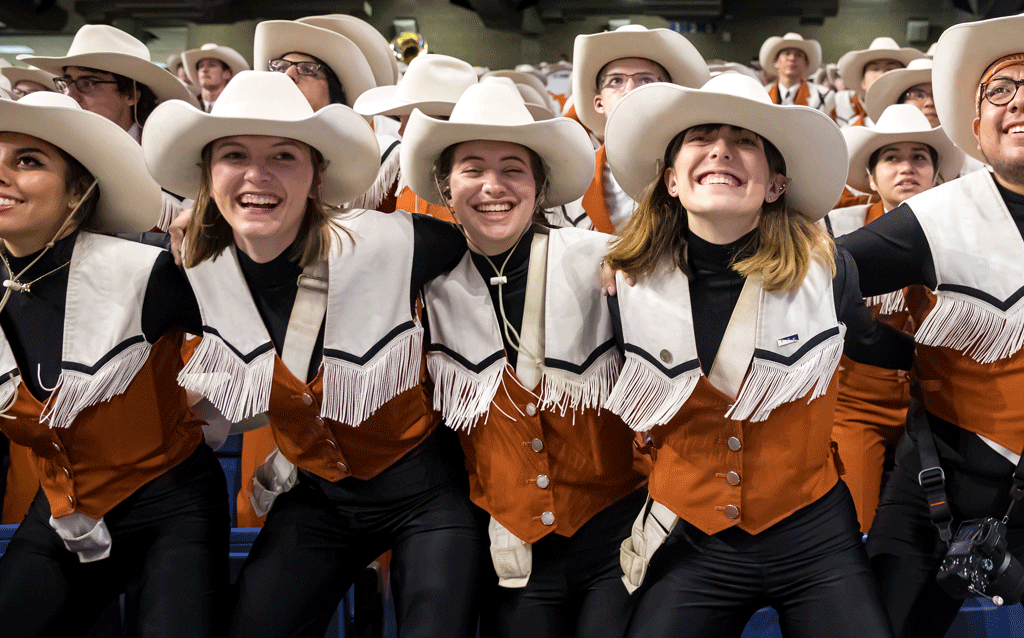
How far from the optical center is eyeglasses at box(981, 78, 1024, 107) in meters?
2.05

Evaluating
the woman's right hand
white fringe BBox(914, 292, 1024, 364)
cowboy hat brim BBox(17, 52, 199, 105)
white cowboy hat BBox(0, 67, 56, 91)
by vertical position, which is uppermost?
white cowboy hat BBox(0, 67, 56, 91)

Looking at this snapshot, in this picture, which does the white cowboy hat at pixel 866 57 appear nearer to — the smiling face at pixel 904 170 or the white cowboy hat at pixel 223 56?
the smiling face at pixel 904 170

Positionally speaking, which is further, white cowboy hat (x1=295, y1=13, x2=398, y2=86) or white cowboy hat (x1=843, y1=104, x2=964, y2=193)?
white cowboy hat (x1=295, y1=13, x2=398, y2=86)

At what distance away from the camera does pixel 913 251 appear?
A: 210cm

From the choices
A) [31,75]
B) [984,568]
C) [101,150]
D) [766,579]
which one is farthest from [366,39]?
[984,568]

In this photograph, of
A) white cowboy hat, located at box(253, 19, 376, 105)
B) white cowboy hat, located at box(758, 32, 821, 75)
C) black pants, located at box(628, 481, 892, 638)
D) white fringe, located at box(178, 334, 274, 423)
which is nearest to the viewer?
black pants, located at box(628, 481, 892, 638)

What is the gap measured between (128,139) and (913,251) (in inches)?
85.4

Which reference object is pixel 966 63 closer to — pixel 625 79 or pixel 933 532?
pixel 933 532

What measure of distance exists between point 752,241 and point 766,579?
32.8 inches

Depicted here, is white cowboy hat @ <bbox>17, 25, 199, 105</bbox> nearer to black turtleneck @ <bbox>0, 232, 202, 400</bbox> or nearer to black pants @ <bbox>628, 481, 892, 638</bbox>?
black turtleneck @ <bbox>0, 232, 202, 400</bbox>

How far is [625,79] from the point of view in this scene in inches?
141

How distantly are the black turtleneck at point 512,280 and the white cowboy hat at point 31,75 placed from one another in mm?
4208

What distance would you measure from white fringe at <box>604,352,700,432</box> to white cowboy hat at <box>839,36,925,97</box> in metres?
5.50

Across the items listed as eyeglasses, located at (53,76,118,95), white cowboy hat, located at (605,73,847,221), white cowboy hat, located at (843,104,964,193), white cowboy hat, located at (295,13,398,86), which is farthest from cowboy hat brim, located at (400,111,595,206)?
eyeglasses, located at (53,76,118,95)
